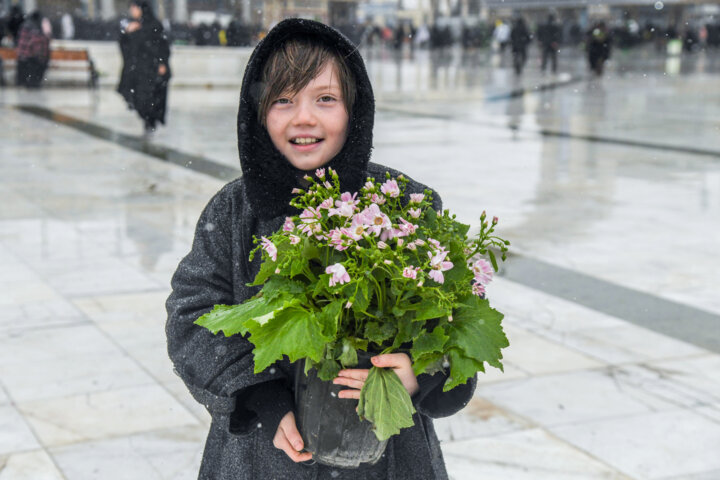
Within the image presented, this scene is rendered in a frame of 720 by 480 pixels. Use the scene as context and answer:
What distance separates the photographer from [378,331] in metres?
1.63

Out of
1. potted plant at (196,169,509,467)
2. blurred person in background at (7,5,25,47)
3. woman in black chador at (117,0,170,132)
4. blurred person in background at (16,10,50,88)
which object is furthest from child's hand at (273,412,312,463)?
blurred person in background at (7,5,25,47)

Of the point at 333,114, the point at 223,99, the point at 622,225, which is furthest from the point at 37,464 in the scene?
the point at 223,99

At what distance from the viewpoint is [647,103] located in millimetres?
19391

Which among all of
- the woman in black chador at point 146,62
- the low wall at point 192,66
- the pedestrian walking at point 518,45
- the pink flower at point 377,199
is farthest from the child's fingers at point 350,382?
the pedestrian walking at point 518,45

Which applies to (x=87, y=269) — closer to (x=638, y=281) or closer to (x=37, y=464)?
(x=37, y=464)

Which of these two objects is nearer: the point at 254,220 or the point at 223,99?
the point at 254,220

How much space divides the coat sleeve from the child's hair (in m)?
0.32

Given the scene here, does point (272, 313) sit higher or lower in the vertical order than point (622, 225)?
higher

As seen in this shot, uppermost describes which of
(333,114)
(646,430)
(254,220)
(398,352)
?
(333,114)

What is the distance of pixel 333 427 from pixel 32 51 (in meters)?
20.4

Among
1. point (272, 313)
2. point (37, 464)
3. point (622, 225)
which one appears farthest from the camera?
point (622, 225)

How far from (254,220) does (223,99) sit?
18.3m

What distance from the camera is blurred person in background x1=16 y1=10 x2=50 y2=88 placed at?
20.2m

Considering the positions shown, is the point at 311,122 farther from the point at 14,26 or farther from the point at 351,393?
the point at 14,26
